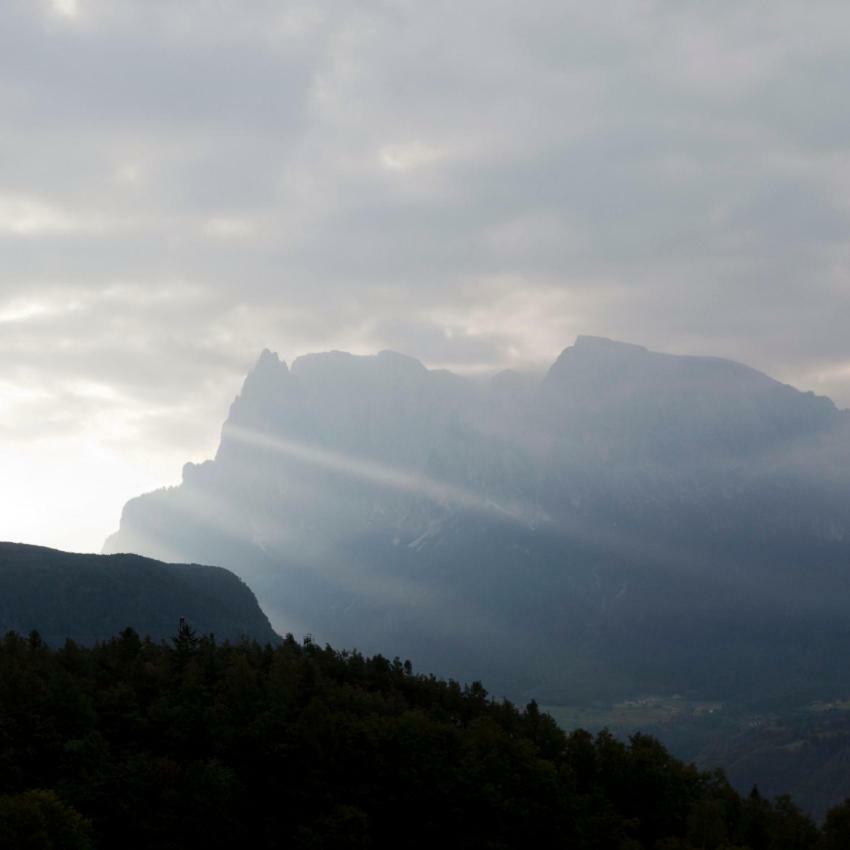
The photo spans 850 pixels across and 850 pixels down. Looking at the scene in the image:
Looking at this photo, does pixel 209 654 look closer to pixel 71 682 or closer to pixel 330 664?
pixel 330 664

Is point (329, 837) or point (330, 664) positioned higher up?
point (330, 664)

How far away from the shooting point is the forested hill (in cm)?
12125

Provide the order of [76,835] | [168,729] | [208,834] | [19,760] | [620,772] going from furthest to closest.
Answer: [620,772]
[168,729]
[19,760]
[208,834]
[76,835]

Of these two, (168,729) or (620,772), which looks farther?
(620,772)

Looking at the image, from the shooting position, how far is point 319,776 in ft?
434

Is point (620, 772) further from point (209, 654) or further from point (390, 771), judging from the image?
point (209, 654)

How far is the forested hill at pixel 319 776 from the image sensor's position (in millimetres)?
121250

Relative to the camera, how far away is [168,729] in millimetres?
139125

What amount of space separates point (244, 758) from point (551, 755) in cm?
4328

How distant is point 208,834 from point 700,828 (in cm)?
5359

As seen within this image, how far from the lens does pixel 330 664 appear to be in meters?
189

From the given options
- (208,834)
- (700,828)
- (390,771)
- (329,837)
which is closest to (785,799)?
(700,828)

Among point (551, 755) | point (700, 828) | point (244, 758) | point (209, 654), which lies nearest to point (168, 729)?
point (244, 758)

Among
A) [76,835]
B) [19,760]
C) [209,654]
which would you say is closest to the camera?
[76,835]
